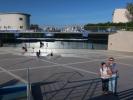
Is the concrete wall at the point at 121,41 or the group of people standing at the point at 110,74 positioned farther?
the concrete wall at the point at 121,41

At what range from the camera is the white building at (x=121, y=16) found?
6862 centimetres

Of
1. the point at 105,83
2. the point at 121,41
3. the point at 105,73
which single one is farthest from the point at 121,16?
the point at 105,73

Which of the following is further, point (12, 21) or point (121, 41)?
point (12, 21)

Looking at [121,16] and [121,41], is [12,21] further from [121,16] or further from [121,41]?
[121,41]

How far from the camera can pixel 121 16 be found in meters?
72.2

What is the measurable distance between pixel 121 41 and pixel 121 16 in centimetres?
2698

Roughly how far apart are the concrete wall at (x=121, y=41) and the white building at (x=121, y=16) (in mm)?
20974

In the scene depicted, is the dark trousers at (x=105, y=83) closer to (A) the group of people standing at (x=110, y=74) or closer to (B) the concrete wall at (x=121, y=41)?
(A) the group of people standing at (x=110, y=74)

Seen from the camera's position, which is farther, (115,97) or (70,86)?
(70,86)

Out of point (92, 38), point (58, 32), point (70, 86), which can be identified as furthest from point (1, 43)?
point (70, 86)

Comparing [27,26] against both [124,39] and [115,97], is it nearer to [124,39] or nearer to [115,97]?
[124,39]

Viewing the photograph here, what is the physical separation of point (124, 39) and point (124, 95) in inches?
1341

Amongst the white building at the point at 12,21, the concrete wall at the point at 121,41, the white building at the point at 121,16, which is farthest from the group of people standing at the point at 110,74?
the white building at the point at 12,21

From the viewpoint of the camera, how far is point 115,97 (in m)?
12.5
